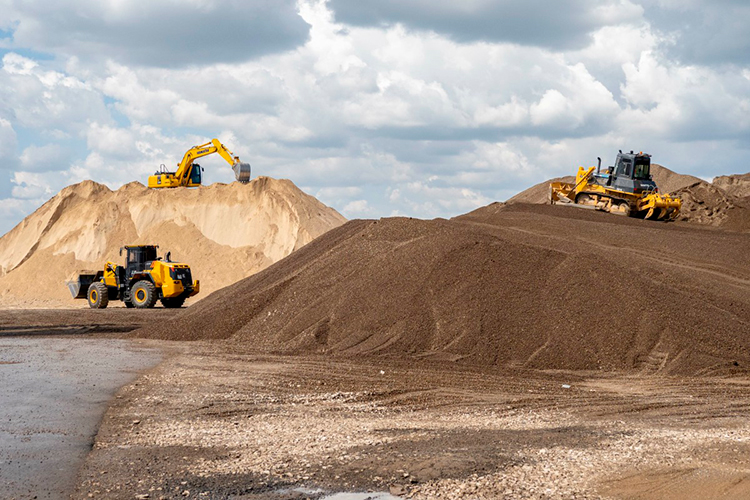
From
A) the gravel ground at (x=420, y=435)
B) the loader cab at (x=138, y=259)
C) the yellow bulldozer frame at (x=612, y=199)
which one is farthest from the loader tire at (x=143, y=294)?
the yellow bulldozer frame at (x=612, y=199)

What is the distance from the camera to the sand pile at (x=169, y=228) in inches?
1655

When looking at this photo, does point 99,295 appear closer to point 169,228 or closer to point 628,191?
point 169,228

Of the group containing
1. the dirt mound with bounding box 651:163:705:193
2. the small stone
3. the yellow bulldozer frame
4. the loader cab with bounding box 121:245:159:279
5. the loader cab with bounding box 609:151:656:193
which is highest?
the dirt mound with bounding box 651:163:705:193

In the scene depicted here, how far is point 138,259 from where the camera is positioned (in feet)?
85.7

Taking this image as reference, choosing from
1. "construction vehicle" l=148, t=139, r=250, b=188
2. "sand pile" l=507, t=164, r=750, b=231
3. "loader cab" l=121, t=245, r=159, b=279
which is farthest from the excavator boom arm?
"sand pile" l=507, t=164, r=750, b=231

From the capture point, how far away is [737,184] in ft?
143

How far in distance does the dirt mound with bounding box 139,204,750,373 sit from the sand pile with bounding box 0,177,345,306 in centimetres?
2253

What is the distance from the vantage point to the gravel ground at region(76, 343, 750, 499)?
20.6 feet

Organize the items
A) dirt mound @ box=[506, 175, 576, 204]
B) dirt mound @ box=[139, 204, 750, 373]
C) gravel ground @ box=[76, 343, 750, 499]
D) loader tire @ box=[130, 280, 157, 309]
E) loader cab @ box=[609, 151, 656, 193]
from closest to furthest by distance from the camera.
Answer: gravel ground @ box=[76, 343, 750, 499], dirt mound @ box=[139, 204, 750, 373], loader tire @ box=[130, 280, 157, 309], loader cab @ box=[609, 151, 656, 193], dirt mound @ box=[506, 175, 576, 204]

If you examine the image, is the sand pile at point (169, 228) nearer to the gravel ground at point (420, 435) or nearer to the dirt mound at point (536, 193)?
the dirt mound at point (536, 193)

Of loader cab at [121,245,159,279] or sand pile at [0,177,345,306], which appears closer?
loader cab at [121,245,159,279]

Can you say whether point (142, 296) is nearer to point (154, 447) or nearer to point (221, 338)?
point (221, 338)

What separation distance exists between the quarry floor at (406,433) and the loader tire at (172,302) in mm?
12926

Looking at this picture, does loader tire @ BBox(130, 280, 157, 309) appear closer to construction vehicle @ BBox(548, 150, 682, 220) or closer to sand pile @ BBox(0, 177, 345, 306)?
sand pile @ BBox(0, 177, 345, 306)
